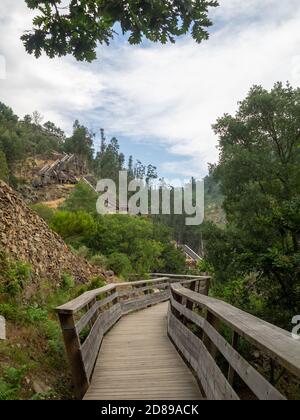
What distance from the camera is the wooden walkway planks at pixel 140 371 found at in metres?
4.21

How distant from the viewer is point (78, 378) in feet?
14.2

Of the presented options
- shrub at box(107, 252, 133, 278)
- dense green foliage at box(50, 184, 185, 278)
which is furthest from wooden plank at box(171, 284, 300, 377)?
shrub at box(107, 252, 133, 278)

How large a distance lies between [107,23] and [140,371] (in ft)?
14.7

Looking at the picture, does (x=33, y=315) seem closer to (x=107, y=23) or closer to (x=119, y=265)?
(x=107, y=23)

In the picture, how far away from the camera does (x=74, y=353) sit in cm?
427

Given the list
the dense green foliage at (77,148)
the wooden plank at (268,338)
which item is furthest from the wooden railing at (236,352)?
the dense green foliage at (77,148)

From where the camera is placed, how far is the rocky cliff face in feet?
29.6

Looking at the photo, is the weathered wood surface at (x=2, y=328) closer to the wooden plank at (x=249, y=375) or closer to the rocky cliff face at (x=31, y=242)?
the rocky cliff face at (x=31, y=242)

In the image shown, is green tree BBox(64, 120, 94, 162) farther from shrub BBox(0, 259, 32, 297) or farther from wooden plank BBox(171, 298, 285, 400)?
wooden plank BBox(171, 298, 285, 400)

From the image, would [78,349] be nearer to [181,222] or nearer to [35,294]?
[35,294]

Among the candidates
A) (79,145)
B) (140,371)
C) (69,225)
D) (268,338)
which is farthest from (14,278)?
(79,145)

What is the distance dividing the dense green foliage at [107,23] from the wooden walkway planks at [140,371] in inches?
153

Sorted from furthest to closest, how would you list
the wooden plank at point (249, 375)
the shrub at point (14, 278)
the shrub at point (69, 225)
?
1. the shrub at point (69, 225)
2. the shrub at point (14, 278)
3. the wooden plank at point (249, 375)
